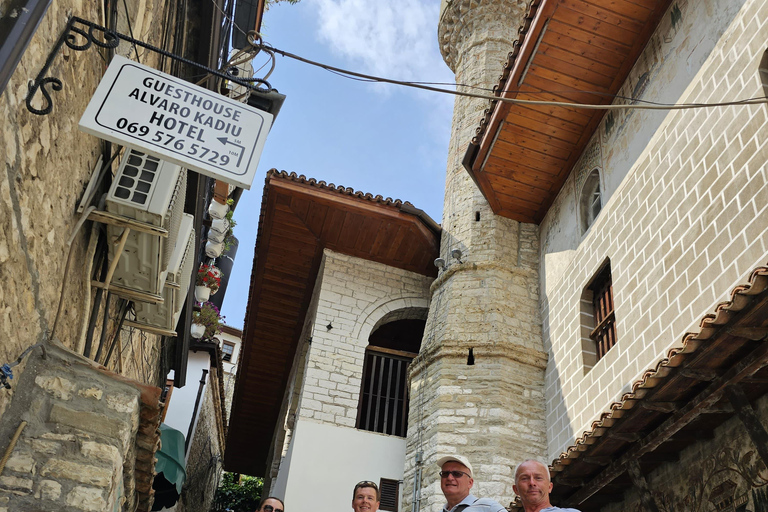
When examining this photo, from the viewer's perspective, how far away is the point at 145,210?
461 cm

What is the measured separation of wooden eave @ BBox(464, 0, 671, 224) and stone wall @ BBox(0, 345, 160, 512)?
607 cm

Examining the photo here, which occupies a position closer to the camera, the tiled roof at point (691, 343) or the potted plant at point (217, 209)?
the tiled roof at point (691, 343)

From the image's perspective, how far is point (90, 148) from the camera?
4.53 m

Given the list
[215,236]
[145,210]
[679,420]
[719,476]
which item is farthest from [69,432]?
[215,236]

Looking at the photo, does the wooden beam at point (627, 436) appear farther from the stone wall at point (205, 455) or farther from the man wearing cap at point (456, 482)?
the stone wall at point (205, 455)

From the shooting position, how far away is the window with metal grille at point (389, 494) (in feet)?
32.3

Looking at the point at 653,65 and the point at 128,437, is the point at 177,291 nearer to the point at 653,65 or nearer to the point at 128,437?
the point at 128,437

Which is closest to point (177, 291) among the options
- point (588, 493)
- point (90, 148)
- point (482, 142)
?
point (90, 148)

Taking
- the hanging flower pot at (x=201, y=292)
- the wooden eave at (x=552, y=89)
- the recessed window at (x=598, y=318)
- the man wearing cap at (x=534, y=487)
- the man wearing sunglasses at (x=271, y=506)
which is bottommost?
the man wearing cap at (x=534, y=487)

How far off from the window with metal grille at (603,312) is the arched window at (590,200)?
1007mm

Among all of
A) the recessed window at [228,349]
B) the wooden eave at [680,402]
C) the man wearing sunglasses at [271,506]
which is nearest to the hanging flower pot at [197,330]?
the wooden eave at [680,402]

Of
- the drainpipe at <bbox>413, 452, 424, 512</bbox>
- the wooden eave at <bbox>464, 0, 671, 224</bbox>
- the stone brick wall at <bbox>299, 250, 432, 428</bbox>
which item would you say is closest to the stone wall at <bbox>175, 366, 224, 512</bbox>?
the stone brick wall at <bbox>299, 250, 432, 428</bbox>

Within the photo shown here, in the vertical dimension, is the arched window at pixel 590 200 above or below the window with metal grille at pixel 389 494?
above

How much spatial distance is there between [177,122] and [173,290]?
2.40 m
